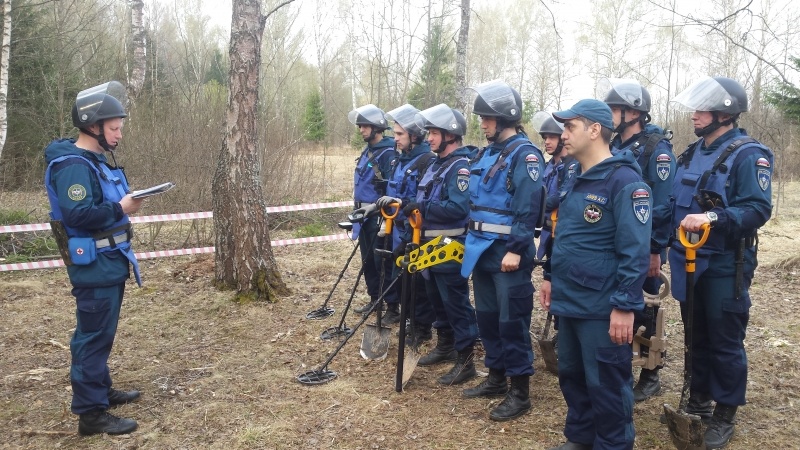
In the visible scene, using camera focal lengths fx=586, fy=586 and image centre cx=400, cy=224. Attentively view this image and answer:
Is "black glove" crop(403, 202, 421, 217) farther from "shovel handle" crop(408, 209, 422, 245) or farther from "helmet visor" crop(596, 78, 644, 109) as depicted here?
Result: "helmet visor" crop(596, 78, 644, 109)

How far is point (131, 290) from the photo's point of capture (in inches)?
305

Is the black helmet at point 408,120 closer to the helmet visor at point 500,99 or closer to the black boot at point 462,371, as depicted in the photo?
the helmet visor at point 500,99

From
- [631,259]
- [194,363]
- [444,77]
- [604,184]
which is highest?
[444,77]

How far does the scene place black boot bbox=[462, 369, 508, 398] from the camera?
4.61m

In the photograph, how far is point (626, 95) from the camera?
4.49 metres

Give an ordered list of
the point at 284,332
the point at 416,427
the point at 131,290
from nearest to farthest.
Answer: the point at 416,427, the point at 284,332, the point at 131,290

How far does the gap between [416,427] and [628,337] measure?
171 centimetres

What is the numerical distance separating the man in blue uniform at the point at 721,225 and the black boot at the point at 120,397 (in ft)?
13.5

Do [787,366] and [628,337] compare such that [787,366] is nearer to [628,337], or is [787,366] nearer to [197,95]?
[628,337]

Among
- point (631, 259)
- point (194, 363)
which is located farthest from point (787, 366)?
point (194, 363)

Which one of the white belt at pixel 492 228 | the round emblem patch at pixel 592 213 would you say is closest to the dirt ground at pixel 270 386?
the white belt at pixel 492 228

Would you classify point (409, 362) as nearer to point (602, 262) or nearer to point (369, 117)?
point (602, 262)

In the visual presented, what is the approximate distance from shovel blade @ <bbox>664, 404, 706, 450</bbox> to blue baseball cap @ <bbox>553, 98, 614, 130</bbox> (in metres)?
1.80

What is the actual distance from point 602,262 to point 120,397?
373 cm
